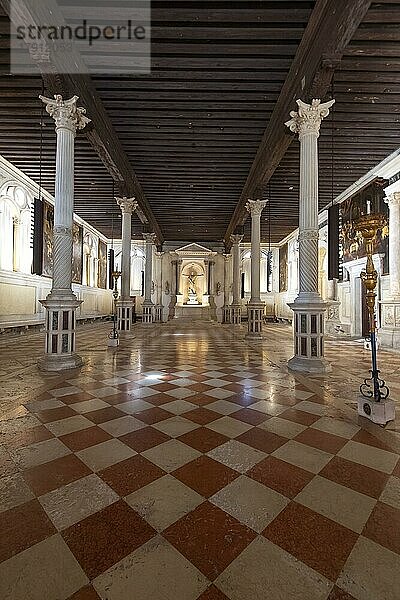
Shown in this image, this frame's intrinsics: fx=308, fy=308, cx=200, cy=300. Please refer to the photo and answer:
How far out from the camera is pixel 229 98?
6680 mm

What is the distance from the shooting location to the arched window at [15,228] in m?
10.1

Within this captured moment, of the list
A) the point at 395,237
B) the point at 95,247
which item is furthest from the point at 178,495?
the point at 95,247

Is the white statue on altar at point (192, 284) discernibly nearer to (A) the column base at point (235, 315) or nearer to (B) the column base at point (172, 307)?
(B) the column base at point (172, 307)

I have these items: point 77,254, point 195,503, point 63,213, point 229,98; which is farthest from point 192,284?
point 195,503

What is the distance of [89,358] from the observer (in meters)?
6.60

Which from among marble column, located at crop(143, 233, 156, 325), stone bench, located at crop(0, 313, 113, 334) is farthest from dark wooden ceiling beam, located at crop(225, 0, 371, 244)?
marble column, located at crop(143, 233, 156, 325)

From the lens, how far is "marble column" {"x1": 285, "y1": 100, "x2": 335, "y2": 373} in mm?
5531

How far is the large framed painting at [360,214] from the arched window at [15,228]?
35.3ft

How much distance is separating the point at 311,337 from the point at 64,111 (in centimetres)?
618

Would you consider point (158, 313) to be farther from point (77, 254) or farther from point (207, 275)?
point (77, 254)

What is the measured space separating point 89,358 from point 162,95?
5.85m

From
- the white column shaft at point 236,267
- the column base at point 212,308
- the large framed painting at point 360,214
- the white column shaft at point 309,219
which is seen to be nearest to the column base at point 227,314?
the column base at point 212,308

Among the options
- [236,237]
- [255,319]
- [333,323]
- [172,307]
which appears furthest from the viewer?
[172,307]

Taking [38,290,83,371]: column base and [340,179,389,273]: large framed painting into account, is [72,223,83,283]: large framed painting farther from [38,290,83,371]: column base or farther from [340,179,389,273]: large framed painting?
[340,179,389,273]: large framed painting
